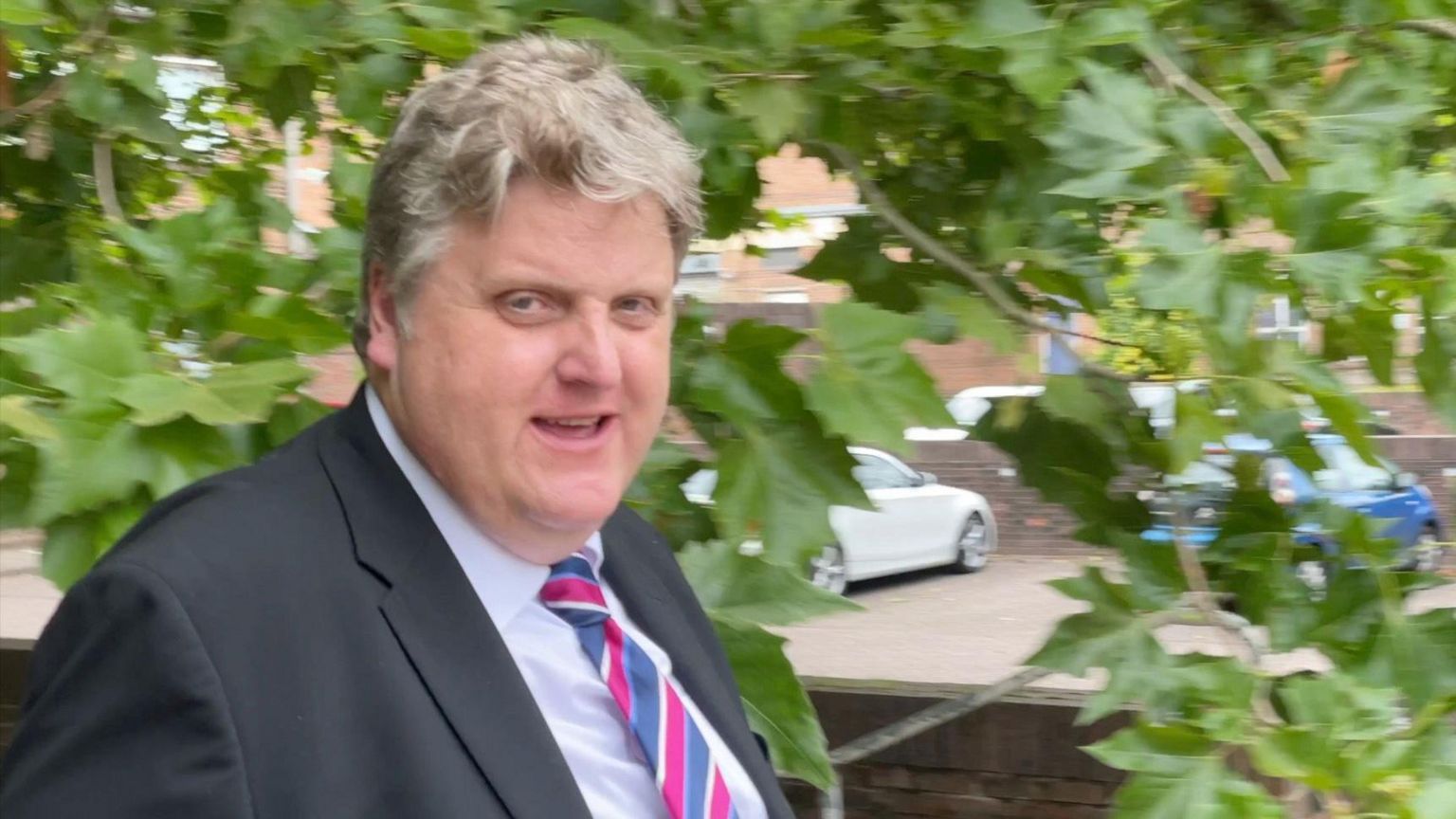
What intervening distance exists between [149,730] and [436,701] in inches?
10.5

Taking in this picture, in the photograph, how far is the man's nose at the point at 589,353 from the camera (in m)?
1.48

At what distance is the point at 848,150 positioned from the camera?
2555 mm

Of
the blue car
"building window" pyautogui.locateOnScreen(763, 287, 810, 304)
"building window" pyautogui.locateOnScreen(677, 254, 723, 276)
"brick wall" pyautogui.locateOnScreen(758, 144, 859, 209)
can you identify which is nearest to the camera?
the blue car

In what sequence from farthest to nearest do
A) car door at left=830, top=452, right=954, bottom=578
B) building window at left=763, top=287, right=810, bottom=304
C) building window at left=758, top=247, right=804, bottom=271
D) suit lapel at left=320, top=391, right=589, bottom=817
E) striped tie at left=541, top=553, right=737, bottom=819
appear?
car door at left=830, top=452, right=954, bottom=578
building window at left=758, top=247, right=804, bottom=271
building window at left=763, top=287, right=810, bottom=304
striped tie at left=541, top=553, right=737, bottom=819
suit lapel at left=320, top=391, right=589, bottom=817

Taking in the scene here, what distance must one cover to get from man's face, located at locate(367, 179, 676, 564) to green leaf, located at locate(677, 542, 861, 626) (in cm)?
55

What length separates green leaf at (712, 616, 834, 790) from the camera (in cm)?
209

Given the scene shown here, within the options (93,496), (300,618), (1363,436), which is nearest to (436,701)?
(300,618)

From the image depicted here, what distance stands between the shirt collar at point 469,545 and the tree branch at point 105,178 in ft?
3.92

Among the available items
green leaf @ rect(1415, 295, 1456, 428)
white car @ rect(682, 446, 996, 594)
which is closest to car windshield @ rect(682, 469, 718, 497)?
green leaf @ rect(1415, 295, 1456, 428)

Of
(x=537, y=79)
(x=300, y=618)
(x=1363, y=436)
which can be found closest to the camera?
(x=300, y=618)

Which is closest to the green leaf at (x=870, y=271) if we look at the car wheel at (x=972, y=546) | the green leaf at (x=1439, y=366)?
the green leaf at (x=1439, y=366)

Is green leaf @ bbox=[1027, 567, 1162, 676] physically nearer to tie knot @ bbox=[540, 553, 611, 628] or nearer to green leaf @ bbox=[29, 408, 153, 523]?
tie knot @ bbox=[540, 553, 611, 628]

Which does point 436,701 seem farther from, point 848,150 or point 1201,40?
point 1201,40

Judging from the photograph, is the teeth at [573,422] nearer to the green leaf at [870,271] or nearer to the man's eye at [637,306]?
the man's eye at [637,306]
